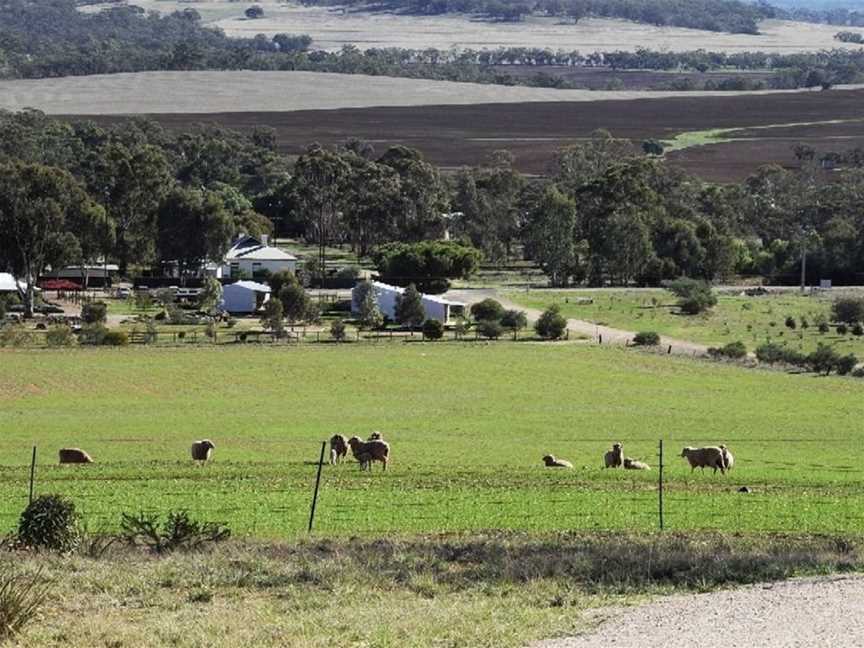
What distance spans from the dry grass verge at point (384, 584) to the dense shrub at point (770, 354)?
Answer: 1450 inches

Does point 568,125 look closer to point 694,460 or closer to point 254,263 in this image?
point 254,263

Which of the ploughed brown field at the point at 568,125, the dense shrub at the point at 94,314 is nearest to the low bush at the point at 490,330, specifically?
the dense shrub at the point at 94,314

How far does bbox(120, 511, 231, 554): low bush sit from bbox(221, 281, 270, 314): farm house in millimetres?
54252

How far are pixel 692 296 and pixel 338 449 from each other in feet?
143

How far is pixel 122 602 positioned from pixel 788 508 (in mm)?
10530

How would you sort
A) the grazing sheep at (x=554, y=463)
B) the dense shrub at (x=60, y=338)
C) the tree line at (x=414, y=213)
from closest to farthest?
1. the grazing sheep at (x=554, y=463)
2. the dense shrub at (x=60, y=338)
3. the tree line at (x=414, y=213)

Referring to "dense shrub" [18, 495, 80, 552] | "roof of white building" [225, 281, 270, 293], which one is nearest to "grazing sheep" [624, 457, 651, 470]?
"dense shrub" [18, 495, 80, 552]

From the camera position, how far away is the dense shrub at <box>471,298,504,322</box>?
215ft

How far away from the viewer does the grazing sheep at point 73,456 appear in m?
29.9

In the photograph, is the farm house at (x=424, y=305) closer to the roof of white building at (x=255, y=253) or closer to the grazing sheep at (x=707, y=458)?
the roof of white building at (x=255, y=253)

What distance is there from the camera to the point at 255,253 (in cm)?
8175

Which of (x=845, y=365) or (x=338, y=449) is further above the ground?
(x=338, y=449)

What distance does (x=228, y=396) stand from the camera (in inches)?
1763

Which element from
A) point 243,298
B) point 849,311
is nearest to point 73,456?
point 243,298
